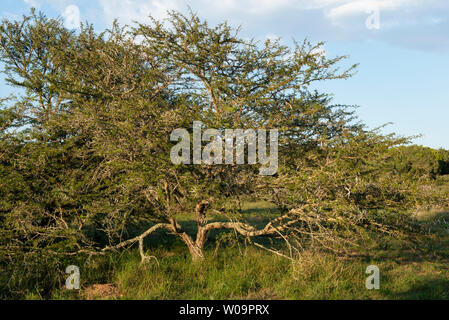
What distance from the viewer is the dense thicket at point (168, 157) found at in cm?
660

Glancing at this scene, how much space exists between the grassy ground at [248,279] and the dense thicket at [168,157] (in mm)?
542

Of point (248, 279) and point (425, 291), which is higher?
point (248, 279)

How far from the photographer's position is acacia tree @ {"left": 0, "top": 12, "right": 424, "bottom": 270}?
6621 mm

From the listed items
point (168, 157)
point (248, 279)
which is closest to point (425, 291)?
point (248, 279)

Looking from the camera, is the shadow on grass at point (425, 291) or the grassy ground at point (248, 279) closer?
the grassy ground at point (248, 279)

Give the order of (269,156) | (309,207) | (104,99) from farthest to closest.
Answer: (104,99)
(269,156)
(309,207)

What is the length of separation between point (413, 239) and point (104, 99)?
7.63 m

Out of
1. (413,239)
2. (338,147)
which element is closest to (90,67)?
(338,147)

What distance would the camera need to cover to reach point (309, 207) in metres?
6.54

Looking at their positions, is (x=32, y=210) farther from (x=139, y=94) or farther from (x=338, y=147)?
(x=338, y=147)

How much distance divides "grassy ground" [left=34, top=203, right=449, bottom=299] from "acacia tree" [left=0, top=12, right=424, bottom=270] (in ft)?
1.69

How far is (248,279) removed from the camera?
6594mm

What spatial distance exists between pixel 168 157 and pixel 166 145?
26 centimetres

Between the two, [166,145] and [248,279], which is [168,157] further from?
[248,279]
